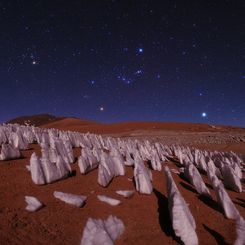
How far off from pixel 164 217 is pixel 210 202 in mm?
1868

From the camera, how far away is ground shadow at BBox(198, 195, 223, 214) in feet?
20.9

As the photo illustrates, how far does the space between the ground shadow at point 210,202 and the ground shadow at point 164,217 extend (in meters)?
1.07

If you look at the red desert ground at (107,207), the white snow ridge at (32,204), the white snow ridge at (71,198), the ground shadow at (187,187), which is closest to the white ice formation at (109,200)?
the red desert ground at (107,207)

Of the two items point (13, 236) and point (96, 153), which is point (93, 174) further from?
point (13, 236)

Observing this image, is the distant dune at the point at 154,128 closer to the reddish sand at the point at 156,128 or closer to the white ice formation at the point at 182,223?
the reddish sand at the point at 156,128

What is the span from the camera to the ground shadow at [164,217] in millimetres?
4894

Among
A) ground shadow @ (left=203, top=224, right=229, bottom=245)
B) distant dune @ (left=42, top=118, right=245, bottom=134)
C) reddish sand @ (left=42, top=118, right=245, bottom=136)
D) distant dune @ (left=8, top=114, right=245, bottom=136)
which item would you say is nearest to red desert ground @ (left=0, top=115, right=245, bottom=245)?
ground shadow @ (left=203, top=224, right=229, bottom=245)

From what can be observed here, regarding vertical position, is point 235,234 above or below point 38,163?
below

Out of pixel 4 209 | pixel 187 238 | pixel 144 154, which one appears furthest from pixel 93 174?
pixel 144 154

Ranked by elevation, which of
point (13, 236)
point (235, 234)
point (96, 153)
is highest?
point (96, 153)

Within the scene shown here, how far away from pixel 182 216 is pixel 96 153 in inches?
181

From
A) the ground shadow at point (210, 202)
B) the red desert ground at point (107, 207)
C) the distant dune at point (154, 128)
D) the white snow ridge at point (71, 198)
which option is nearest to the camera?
the red desert ground at point (107, 207)

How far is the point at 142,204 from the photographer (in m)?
5.99

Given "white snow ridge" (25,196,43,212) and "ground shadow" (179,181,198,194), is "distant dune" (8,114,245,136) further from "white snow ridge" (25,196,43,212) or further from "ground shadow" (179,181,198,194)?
"white snow ridge" (25,196,43,212)
